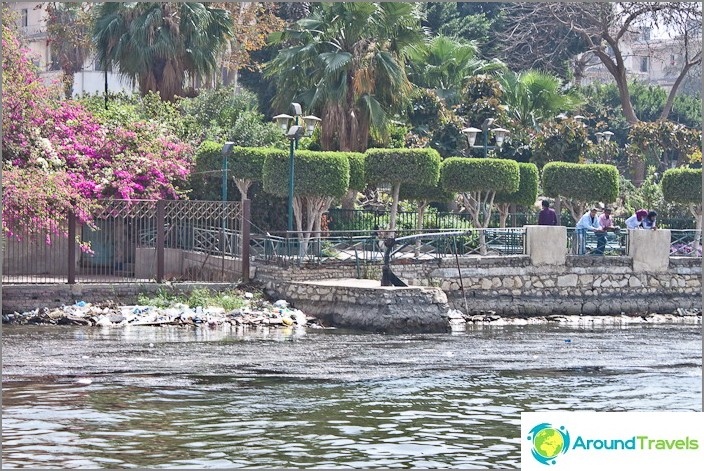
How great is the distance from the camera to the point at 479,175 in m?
31.7

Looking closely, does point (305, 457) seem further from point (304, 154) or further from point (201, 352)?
point (304, 154)

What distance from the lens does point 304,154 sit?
96.0ft

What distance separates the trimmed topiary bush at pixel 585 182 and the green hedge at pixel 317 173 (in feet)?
20.1

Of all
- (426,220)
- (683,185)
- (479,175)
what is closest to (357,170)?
(479,175)

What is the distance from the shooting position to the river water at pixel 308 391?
14305 mm

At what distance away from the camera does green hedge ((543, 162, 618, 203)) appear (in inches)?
1299

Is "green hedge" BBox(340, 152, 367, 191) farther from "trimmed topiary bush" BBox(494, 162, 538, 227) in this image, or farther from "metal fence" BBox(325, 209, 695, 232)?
"trimmed topiary bush" BBox(494, 162, 538, 227)

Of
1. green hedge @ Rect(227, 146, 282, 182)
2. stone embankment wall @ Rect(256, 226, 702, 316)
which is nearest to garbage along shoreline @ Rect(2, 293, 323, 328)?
stone embankment wall @ Rect(256, 226, 702, 316)

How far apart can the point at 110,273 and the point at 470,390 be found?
11.8 metres

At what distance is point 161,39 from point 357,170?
8.94 metres

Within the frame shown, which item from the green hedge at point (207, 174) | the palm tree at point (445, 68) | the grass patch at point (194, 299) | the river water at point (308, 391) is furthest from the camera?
the palm tree at point (445, 68)

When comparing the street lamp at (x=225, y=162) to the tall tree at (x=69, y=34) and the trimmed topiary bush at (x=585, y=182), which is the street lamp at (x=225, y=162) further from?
the tall tree at (x=69, y=34)

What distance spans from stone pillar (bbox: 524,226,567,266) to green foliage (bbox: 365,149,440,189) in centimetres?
257

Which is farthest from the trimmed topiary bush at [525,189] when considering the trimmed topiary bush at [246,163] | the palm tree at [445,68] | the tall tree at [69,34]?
the tall tree at [69,34]
